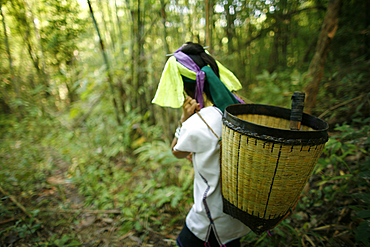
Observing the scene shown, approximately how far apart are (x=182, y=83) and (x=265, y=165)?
607mm

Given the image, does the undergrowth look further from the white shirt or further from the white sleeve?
the white sleeve

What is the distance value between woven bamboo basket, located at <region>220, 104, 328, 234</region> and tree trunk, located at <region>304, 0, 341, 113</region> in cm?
113

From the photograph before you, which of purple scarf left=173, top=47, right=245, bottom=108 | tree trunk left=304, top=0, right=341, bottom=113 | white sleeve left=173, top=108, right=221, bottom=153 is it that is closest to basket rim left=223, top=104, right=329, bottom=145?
white sleeve left=173, top=108, right=221, bottom=153

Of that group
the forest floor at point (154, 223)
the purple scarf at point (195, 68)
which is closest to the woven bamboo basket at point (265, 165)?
the purple scarf at point (195, 68)

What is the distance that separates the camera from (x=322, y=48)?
1658 mm

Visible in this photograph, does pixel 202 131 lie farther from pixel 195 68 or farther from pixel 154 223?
pixel 154 223

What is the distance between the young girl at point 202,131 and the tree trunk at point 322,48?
47.6 inches

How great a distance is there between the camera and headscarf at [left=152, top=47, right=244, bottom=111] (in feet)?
3.20

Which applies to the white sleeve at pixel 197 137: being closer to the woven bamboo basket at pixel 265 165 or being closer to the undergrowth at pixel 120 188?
the woven bamboo basket at pixel 265 165

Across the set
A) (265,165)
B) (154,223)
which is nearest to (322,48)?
(265,165)

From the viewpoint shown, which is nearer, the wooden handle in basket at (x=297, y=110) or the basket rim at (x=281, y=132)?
the basket rim at (x=281, y=132)

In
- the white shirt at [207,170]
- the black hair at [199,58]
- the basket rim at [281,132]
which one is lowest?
the white shirt at [207,170]

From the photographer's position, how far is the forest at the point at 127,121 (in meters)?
1.71

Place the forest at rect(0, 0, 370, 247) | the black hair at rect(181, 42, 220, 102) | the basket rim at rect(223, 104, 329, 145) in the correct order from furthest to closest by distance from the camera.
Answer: the forest at rect(0, 0, 370, 247) < the black hair at rect(181, 42, 220, 102) < the basket rim at rect(223, 104, 329, 145)
